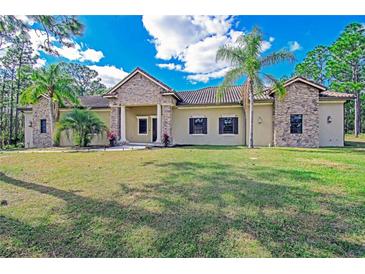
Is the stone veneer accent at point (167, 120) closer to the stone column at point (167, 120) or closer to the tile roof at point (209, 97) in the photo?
the stone column at point (167, 120)

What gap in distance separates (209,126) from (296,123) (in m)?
6.63

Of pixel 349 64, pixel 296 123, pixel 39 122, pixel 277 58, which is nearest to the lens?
pixel 277 58

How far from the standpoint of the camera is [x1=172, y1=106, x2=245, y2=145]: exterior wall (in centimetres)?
1841

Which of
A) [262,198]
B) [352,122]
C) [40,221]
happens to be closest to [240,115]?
[262,198]

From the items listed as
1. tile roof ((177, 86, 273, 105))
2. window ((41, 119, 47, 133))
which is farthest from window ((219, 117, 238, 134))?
window ((41, 119, 47, 133))

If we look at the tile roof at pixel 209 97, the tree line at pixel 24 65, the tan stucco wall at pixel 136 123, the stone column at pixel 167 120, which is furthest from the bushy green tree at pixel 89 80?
the stone column at pixel 167 120

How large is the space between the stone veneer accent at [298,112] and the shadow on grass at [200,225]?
11863mm

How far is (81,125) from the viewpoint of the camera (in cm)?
1697

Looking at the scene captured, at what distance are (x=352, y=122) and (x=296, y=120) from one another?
3586 cm

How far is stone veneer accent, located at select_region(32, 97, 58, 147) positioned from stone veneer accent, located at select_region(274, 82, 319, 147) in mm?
20423

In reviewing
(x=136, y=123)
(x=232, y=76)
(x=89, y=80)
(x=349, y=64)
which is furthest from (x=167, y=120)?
(x=89, y=80)

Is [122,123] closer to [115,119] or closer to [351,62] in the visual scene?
[115,119]

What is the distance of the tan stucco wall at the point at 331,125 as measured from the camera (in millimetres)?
16812
